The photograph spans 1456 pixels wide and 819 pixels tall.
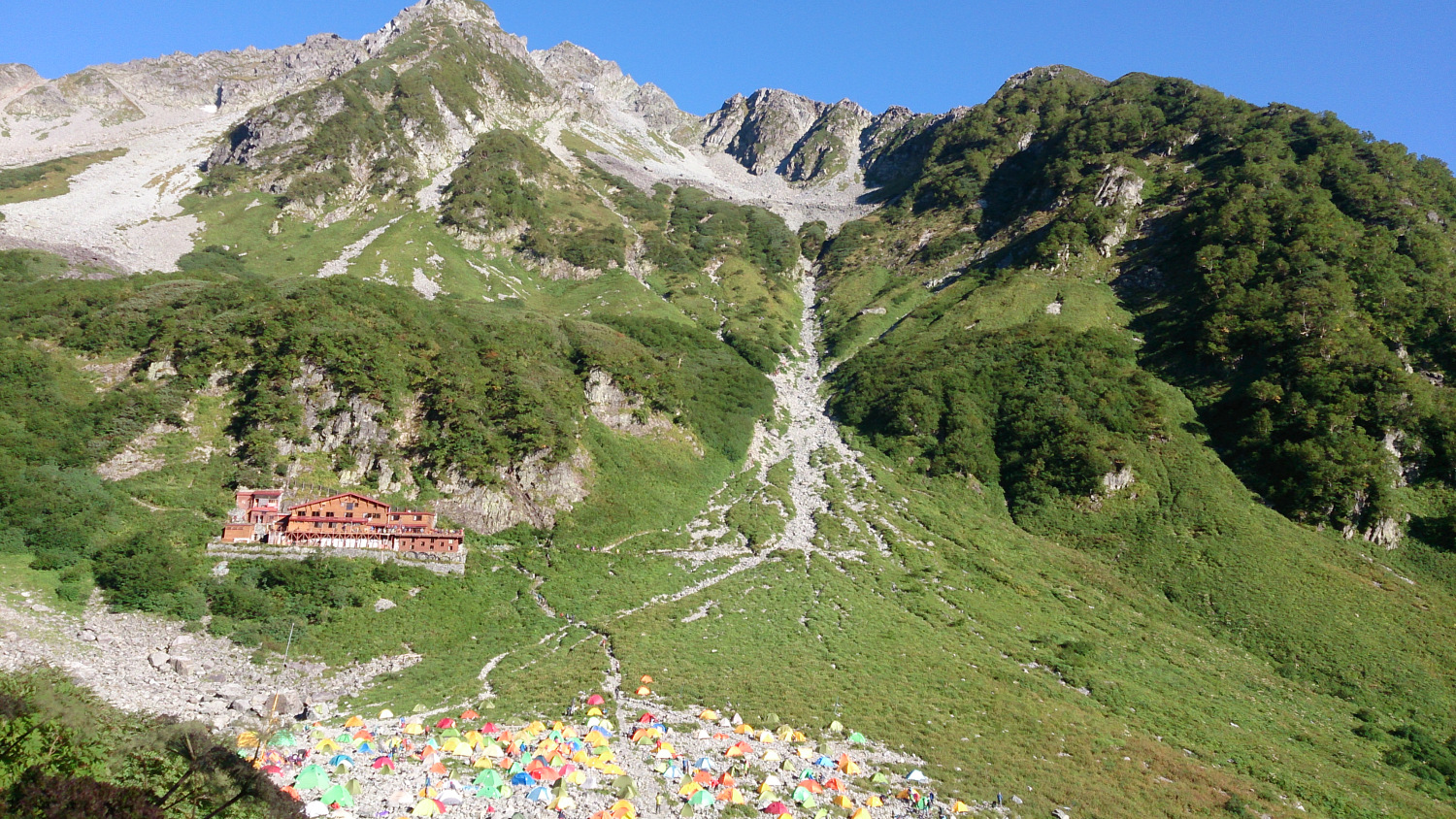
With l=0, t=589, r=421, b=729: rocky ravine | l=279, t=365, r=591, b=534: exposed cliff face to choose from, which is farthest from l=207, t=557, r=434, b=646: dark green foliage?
l=279, t=365, r=591, b=534: exposed cliff face

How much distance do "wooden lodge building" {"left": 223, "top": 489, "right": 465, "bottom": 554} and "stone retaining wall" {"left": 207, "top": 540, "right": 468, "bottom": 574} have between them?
698 millimetres

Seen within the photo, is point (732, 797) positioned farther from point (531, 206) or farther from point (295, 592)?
point (531, 206)

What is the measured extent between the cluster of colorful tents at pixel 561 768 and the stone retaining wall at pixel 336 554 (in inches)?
621

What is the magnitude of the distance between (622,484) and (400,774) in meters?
37.1

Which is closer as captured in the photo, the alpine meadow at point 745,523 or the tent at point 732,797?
the tent at point 732,797

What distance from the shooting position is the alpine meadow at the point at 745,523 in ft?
84.8

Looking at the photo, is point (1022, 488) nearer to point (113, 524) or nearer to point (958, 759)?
point (958, 759)

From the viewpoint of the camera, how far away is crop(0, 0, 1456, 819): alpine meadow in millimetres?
25844

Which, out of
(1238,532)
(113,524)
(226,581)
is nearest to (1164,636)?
(1238,532)

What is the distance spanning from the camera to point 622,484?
59125 millimetres

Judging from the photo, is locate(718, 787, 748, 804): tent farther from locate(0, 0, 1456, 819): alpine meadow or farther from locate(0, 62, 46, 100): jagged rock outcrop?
locate(0, 62, 46, 100): jagged rock outcrop

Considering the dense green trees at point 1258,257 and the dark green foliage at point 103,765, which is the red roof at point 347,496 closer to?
the dark green foliage at point 103,765

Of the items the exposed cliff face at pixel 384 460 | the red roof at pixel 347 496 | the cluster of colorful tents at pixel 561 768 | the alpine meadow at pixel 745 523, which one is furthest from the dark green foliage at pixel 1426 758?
the red roof at pixel 347 496

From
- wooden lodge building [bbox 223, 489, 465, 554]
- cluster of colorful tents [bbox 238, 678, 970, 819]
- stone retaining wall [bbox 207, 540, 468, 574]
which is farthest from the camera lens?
wooden lodge building [bbox 223, 489, 465, 554]
